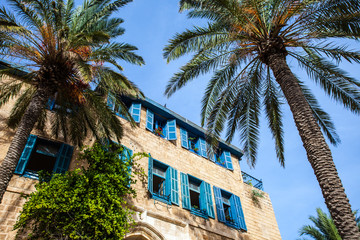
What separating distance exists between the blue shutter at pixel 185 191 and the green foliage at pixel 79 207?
300cm

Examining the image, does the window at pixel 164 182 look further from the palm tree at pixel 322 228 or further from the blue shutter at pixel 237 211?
the palm tree at pixel 322 228

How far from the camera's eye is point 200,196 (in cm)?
1252

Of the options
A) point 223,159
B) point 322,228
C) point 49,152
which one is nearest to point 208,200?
point 223,159

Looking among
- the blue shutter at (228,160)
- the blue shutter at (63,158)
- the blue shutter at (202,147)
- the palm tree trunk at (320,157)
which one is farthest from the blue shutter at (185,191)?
the palm tree trunk at (320,157)

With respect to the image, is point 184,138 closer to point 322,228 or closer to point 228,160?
point 228,160

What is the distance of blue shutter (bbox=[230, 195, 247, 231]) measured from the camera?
41.5 feet

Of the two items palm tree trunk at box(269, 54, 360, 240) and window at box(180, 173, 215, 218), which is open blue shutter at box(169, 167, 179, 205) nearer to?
window at box(180, 173, 215, 218)

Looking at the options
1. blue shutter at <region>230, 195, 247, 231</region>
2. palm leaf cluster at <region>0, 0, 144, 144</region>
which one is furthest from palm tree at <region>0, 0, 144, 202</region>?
blue shutter at <region>230, 195, 247, 231</region>

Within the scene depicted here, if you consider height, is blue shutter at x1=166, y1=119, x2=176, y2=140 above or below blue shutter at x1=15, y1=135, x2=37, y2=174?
above

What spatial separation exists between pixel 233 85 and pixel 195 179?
4794 mm

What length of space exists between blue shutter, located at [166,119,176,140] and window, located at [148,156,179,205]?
5.58ft

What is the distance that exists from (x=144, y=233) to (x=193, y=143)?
6.31 m

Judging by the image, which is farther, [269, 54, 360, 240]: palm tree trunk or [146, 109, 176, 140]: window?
[146, 109, 176, 140]: window

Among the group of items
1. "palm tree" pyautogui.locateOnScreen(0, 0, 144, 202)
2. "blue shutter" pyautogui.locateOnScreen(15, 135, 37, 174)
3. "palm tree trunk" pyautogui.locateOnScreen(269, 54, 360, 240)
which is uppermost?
"palm tree" pyautogui.locateOnScreen(0, 0, 144, 202)
